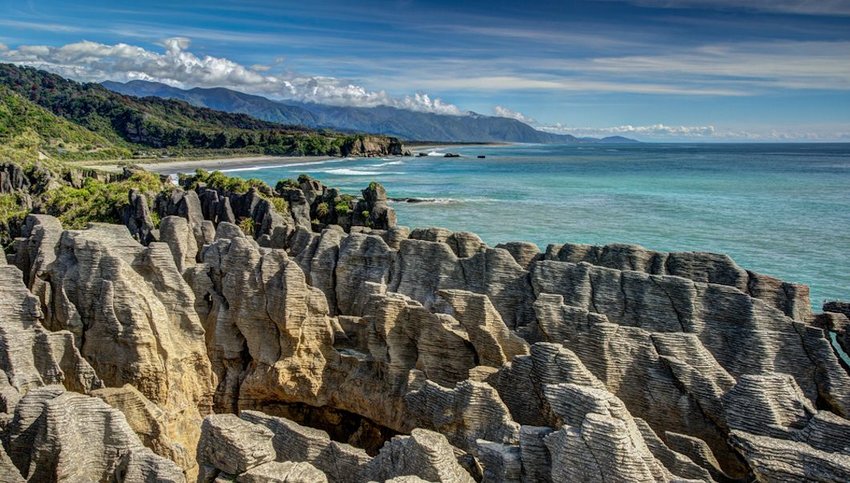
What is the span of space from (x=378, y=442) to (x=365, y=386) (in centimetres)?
95

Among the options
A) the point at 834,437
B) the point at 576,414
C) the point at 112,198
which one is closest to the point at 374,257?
the point at 576,414

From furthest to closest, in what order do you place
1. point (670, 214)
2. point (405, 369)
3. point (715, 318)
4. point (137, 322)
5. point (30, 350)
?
point (670, 214) < point (715, 318) < point (405, 369) < point (137, 322) < point (30, 350)

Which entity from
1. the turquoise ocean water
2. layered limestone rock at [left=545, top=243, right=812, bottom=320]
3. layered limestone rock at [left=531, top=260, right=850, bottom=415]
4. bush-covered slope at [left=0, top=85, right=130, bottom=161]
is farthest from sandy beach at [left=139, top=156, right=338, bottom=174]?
layered limestone rock at [left=531, top=260, right=850, bottom=415]

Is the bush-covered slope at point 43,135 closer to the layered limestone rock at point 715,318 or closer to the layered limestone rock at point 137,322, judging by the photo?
the layered limestone rock at point 137,322

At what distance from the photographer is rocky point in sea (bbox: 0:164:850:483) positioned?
7484mm

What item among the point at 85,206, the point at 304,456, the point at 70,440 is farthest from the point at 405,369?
the point at 85,206

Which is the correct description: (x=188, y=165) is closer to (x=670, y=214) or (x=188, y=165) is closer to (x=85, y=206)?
(x=670, y=214)

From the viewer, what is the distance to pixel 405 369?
11.0 m

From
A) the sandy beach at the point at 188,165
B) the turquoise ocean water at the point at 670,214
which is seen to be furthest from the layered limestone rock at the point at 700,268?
the sandy beach at the point at 188,165

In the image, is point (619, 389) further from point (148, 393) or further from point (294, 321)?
point (148, 393)

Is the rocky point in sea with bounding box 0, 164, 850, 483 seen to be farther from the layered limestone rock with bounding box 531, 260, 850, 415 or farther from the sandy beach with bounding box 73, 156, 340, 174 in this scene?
the sandy beach with bounding box 73, 156, 340, 174

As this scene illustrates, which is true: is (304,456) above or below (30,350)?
below

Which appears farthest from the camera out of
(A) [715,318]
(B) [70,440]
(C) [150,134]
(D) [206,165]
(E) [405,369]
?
(C) [150,134]

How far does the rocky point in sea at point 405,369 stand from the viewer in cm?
748
